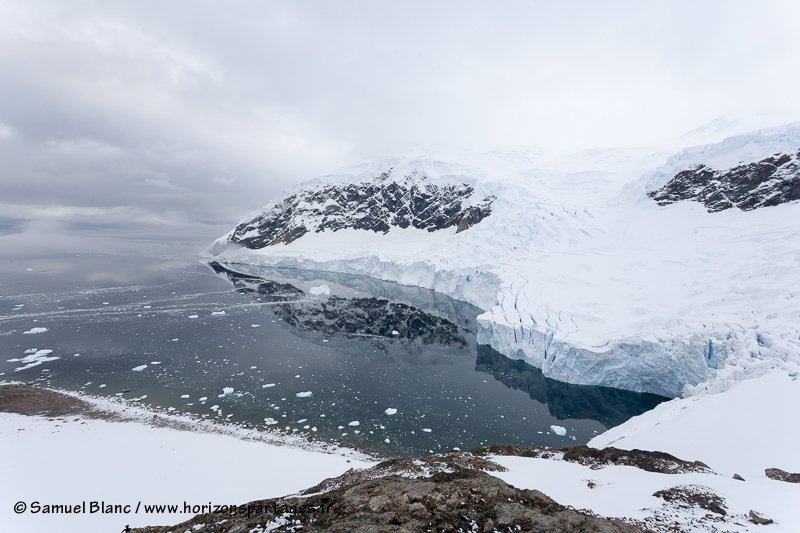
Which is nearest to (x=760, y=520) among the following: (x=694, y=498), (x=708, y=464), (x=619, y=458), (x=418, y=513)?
(x=694, y=498)

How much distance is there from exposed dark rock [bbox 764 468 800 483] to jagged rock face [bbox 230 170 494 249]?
73.8 meters

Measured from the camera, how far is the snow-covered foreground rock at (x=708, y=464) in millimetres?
5750

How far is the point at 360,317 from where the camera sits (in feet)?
126

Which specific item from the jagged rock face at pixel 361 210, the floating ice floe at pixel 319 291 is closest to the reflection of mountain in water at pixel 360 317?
the floating ice floe at pixel 319 291

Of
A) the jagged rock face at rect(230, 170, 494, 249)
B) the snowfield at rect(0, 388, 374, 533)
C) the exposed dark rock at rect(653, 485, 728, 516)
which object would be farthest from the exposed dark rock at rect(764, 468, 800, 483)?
the jagged rock face at rect(230, 170, 494, 249)

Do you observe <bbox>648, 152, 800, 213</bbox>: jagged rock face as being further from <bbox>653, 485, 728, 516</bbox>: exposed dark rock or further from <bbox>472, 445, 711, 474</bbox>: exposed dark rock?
<bbox>653, 485, 728, 516</bbox>: exposed dark rock

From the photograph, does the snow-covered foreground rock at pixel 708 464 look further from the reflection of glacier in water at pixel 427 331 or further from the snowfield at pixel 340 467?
the reflection of glacier in water at pixel 427 331

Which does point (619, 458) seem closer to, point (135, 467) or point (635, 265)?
point (135, 467)

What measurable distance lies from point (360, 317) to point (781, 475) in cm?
3283

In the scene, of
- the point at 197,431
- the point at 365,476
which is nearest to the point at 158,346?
the point at 197,431

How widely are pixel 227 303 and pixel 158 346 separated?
16.3 meters

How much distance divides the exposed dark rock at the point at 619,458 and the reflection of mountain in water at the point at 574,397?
31.9 ft

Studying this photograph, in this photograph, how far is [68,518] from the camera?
8.38 meters

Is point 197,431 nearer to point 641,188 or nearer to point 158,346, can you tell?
point 158,346
